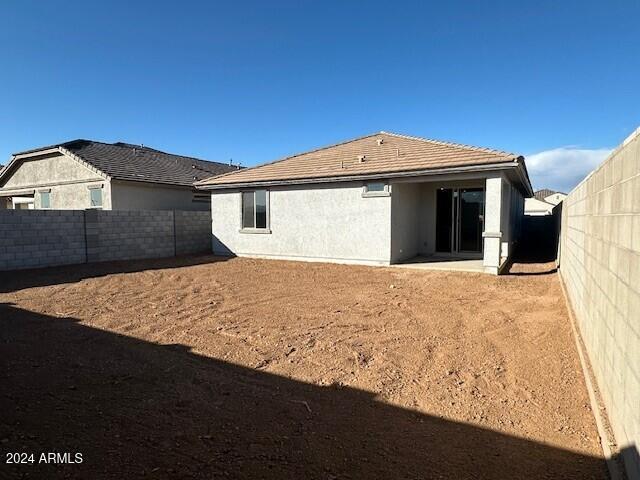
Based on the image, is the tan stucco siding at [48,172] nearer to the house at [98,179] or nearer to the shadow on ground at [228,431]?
the house at [98,179]

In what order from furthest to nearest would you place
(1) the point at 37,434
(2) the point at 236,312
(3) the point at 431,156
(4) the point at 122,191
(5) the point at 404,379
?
(4) the point at 122,191 < (3) the point at 431,156 < (2) the point at 236,312 < (5) the point at 404,379 < (1) the point at 37,434

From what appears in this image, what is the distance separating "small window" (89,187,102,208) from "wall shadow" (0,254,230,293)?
5625 millimetres

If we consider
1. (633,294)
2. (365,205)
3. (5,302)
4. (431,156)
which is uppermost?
(431,156)

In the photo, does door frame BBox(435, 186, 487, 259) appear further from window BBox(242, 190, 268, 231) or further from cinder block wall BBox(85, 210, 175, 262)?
cinder block wall BBox(85, 210, 175, 262)

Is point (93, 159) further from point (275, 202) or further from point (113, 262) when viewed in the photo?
point (275, 202)

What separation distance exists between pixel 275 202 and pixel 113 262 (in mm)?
6060

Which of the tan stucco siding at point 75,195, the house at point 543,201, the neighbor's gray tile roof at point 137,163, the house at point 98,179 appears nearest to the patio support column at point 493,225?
the house at point 98,179

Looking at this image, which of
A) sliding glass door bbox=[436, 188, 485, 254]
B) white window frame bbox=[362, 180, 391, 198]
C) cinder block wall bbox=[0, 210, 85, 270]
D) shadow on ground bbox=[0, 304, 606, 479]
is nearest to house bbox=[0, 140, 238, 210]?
cinder block wall bbox=[0, 210, 85, 270]

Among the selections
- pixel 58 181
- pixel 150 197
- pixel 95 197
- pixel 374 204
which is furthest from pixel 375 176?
pixel 58 181

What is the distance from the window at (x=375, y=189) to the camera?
40.8 feet

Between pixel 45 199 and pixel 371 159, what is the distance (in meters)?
18.0

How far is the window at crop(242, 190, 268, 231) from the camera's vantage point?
15.0m

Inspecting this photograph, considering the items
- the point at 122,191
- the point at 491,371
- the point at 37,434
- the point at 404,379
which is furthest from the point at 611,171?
the point at 122,191

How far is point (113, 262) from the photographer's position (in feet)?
46.4
